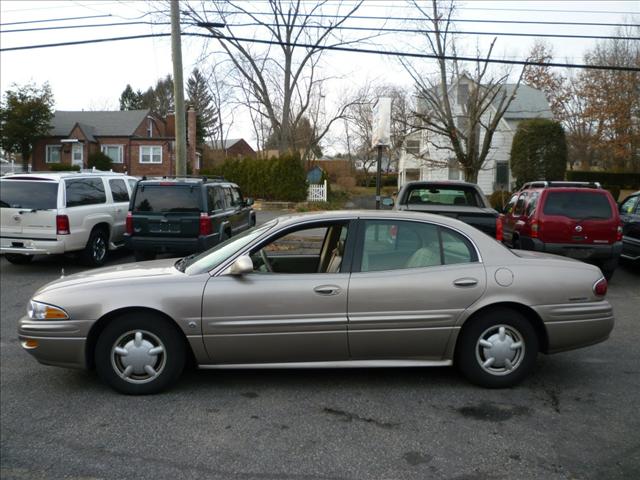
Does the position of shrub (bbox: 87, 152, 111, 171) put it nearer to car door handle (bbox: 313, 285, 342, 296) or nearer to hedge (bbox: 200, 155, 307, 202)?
hedge (bbox: 200, 155, 307, 202)

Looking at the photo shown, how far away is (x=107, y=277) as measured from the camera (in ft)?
15.5

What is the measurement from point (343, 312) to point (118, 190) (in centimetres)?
954

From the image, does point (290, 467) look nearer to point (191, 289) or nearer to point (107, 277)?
point (191, 289)

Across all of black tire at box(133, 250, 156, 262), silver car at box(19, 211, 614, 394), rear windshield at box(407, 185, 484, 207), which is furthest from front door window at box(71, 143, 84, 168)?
silver car at box(19, 211, 614, 394)

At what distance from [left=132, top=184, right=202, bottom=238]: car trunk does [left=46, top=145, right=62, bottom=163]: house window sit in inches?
1553

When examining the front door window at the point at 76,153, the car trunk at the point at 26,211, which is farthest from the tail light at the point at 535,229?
the front door window at the point at 76,153

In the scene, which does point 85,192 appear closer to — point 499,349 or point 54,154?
point 499,349

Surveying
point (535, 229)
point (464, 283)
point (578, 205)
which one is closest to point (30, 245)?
point (464, 283)

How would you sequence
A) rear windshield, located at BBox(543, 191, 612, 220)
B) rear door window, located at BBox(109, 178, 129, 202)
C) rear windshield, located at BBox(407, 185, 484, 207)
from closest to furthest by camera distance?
rear windshield, located at BBox(543, 191, 612, 220), rear windshield, located at BBox(407, 185, 484, 207), rear door window, located at BBox(109, 178, 129, 202)

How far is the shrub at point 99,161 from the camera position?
144ft

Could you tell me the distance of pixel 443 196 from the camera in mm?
10469

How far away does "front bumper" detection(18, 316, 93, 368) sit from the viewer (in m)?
4.46

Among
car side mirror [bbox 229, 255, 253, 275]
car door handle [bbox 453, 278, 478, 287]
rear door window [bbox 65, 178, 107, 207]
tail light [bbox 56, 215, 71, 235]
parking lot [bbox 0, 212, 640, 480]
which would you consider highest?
rear door window [bbox 65, 178, 107, 207]

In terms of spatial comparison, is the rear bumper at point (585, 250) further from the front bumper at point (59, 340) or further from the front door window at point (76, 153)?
the front door window at point (76, 153)
